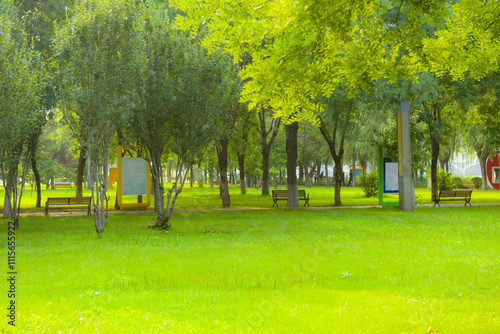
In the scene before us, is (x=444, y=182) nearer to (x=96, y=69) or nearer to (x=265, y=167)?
(x=265, y=167)

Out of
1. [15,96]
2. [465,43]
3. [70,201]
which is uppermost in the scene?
[15,96]

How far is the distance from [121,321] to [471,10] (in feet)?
24.4

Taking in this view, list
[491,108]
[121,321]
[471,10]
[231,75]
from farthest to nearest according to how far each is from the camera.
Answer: [491,108], [231,75], [471,10], [121,321]

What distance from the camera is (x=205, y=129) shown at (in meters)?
16.0

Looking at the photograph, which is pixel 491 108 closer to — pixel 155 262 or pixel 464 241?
pixel 464 241

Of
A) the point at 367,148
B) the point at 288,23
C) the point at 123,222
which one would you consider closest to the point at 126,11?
the point at 123,222

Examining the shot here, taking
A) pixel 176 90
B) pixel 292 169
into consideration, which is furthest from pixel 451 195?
pixel 176 90

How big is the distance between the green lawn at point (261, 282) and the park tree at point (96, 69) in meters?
3.30

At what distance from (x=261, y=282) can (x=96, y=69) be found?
9.12 meters

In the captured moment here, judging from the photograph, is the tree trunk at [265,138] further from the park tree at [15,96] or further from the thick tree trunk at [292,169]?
the park tree at [15,96]

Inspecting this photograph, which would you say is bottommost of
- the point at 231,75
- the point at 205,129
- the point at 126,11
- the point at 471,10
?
the point at 205,129

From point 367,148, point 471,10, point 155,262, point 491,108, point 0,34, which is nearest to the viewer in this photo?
point 471,10

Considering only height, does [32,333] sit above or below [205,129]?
below

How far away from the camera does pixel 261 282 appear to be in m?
7.98
